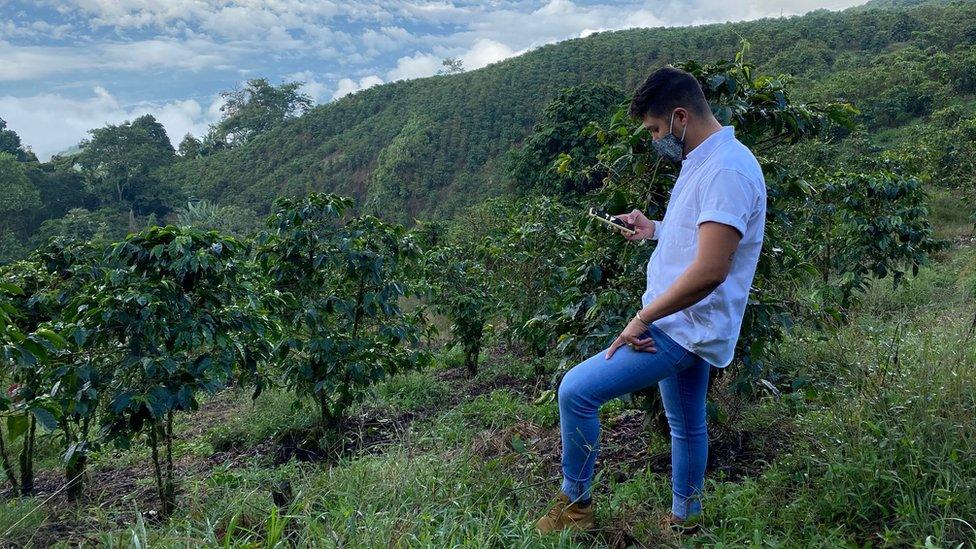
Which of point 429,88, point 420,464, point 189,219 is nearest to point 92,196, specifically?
point 189,219

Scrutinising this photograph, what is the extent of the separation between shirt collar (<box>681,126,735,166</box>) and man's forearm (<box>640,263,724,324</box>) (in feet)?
1.19

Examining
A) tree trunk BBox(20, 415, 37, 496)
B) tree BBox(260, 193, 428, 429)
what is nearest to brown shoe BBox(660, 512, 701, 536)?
tree BBox(260, 193, 428, 429)

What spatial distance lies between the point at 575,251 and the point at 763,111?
8.46 feet

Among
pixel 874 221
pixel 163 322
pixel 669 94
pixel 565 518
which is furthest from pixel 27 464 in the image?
pixel 874 221

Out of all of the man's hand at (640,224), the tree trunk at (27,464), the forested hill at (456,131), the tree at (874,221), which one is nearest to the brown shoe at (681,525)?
the man's hand at (640,224)

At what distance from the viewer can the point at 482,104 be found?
110ft

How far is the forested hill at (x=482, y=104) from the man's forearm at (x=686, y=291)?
22092 mm

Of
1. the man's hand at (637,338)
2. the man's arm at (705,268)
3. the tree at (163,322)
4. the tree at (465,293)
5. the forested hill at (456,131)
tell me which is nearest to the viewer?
the man's arm at (705,268)

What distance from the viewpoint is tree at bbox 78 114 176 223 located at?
114ft

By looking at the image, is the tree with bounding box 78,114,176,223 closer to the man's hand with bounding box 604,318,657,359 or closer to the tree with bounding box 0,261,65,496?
the tree with bounding box 0,261,65,496

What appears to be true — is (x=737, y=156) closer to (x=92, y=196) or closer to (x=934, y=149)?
(x=934, y=149)

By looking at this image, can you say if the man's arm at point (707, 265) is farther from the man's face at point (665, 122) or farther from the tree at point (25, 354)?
the tree at point (25, 354)

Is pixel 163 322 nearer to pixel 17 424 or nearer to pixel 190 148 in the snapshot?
pixel 17 424

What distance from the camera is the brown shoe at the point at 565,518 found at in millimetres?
1987
